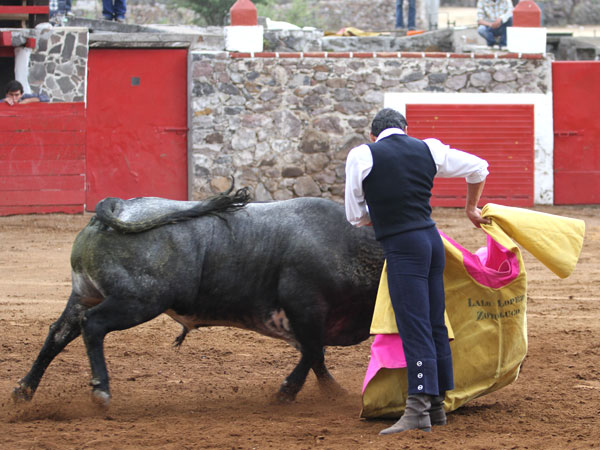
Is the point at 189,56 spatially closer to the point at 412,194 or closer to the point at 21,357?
the point at 21,357

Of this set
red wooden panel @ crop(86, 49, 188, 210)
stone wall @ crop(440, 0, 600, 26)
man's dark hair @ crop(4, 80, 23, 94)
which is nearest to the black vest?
man's dark hair @ crop(4, 80, 23, 94)

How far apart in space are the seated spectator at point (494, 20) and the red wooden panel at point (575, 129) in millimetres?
1353

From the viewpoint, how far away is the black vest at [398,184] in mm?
4277

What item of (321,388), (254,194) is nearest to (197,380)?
(321,388)

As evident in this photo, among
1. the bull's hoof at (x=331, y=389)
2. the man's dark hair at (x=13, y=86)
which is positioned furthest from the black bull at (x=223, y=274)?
the man's dark hair at (x=13, y=86)

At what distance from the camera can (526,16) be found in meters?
13.8

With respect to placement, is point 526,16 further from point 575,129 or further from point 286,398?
point 286,398

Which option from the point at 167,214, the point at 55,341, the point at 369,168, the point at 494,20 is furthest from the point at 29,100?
the point at 369,168

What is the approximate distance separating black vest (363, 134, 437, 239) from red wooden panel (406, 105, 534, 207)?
9.70 metres

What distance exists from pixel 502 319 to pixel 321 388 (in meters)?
1.12

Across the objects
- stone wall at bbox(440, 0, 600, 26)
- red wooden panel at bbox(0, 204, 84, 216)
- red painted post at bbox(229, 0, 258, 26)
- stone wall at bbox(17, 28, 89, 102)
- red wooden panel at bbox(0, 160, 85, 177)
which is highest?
stone wall at bbox(440, 0, 600, 26)

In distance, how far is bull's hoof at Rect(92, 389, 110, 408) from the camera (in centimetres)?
472

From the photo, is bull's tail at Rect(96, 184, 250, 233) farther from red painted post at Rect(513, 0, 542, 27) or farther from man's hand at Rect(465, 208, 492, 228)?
red painted post at Rect(513, 0, 542, 27)

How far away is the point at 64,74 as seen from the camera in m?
13.1
